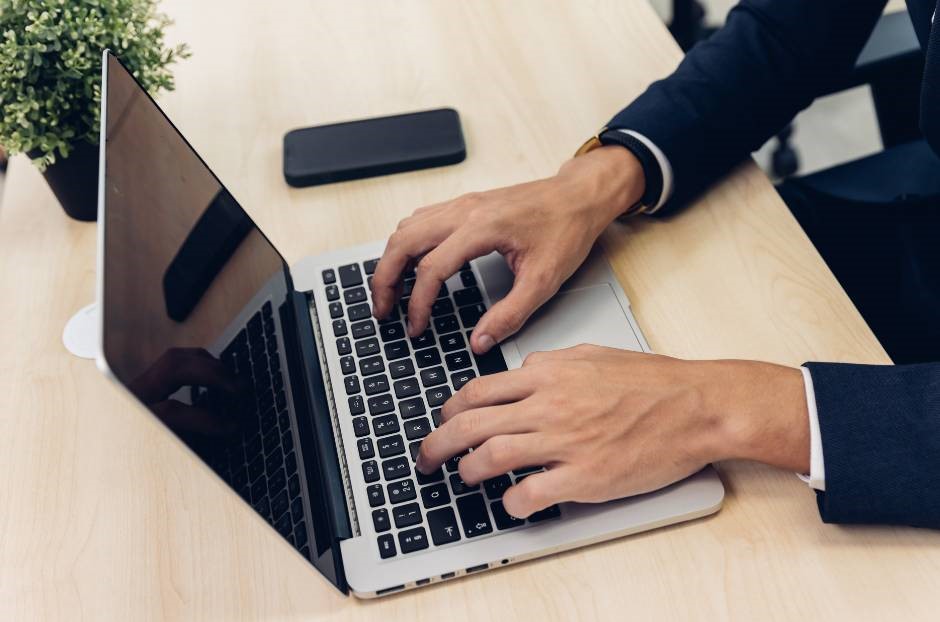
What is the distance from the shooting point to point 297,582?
603mm

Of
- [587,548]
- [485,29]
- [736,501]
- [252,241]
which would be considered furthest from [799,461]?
[485,29]

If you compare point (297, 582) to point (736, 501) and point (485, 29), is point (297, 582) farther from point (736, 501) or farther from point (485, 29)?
point (485, 29)

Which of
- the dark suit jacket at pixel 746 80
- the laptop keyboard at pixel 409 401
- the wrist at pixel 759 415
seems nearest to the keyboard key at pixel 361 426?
the laptop keyboard at pixel 409 401

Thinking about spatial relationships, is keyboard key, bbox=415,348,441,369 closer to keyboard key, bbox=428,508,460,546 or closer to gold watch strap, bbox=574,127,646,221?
keyboard key, bbox=428,508,460,546

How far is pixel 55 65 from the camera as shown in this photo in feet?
2.31

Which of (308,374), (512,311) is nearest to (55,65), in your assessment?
(308,374)

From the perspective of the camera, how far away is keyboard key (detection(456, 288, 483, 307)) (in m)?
0.73

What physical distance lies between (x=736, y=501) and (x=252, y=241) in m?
0.43

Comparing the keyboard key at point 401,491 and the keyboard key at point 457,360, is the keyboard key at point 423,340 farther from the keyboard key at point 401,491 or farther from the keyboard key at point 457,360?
the keyboard key at point 401,491

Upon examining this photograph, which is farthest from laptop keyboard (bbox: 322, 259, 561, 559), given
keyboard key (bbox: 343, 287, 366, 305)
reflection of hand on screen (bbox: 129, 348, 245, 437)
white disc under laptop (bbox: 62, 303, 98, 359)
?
white disc under laptop (bbox: 62, 303, 98, 359)

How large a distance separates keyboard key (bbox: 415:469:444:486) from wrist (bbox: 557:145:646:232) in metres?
0.28

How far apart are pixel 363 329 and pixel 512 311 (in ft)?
0.43

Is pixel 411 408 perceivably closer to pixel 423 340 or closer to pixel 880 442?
pixel 423 340

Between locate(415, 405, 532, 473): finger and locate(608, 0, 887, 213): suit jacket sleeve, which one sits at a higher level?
locate(608, 0, 887, 213): suit jacket sleeve
